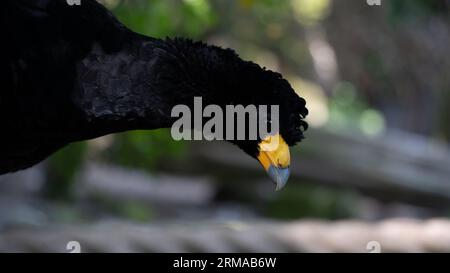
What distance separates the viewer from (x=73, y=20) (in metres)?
1.82

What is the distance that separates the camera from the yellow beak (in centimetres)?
180

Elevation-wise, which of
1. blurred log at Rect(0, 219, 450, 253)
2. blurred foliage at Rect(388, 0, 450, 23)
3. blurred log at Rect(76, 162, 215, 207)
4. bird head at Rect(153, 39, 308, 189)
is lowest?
bird head at Rect(153, 39, 308, 189)

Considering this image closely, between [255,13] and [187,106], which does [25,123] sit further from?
[255,13]

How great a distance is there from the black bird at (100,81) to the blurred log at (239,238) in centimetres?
90

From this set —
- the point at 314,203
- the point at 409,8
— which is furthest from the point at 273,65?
the point at 409,8

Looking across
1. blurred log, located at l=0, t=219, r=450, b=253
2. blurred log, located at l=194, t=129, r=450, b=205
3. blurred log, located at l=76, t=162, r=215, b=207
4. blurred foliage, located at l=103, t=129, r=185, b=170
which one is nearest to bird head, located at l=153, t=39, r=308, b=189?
blurred log, located at l=0, t=219, r=450, b=253

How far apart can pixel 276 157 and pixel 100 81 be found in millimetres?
398

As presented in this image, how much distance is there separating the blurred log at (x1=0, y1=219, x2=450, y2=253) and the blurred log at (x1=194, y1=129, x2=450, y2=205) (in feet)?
3.83

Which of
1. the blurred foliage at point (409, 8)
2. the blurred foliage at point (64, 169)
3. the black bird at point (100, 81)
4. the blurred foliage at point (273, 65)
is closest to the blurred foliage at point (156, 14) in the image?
the blurred foliage at point (273, 65)

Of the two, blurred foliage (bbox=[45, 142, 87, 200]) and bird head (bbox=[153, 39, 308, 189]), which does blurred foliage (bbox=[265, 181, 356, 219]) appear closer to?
blurred foliage (bbox=[45, 142, 87, 200])

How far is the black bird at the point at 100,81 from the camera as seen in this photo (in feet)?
5.78

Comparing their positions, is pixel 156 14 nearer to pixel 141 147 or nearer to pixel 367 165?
pixel 141 147
